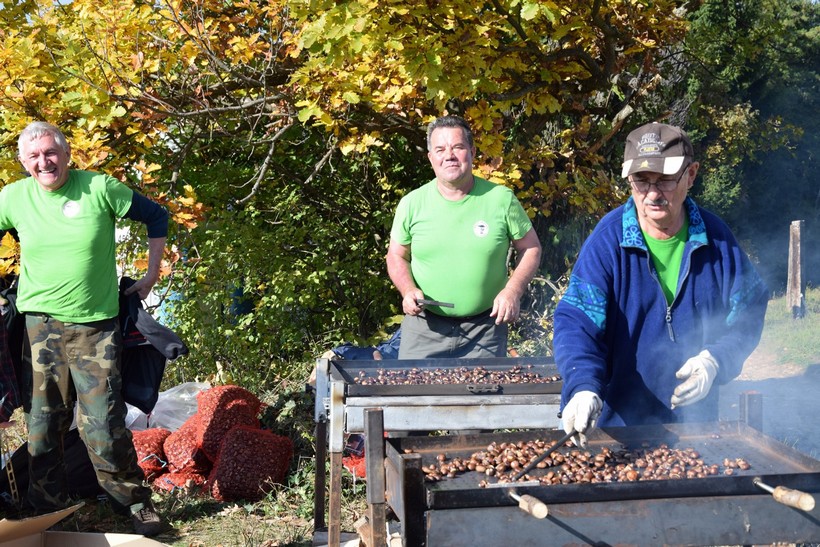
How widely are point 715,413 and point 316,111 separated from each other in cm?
375

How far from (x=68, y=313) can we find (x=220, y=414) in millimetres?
1464

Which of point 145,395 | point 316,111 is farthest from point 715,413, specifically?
point 316,111

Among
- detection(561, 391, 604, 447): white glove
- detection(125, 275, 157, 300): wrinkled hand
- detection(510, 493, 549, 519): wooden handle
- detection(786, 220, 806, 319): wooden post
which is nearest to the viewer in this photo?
detection(510, 493, 549, 519): wooden handle

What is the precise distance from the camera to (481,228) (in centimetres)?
476

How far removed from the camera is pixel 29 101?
19.6 feet

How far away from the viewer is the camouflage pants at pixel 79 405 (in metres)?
4.82

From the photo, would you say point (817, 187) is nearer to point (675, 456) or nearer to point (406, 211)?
point (406, 211)

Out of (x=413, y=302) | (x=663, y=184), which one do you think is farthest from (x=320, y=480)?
(x=663, y=184)

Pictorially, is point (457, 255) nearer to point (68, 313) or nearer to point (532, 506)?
point (68, 313)

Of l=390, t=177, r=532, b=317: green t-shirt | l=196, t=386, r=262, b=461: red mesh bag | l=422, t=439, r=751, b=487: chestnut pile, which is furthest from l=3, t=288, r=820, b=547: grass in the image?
l=422, t=439, r=751, b=487: chestnut pile

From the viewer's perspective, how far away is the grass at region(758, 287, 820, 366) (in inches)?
402

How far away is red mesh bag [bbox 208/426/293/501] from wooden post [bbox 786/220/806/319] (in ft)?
34.1

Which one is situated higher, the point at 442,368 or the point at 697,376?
the point at 697,376

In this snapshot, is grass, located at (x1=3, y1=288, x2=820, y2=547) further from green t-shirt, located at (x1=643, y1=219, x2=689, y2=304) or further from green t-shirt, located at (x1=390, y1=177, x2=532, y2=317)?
green t-shirt, located at (x1=643, y1=219, x2=689, y2=304)
